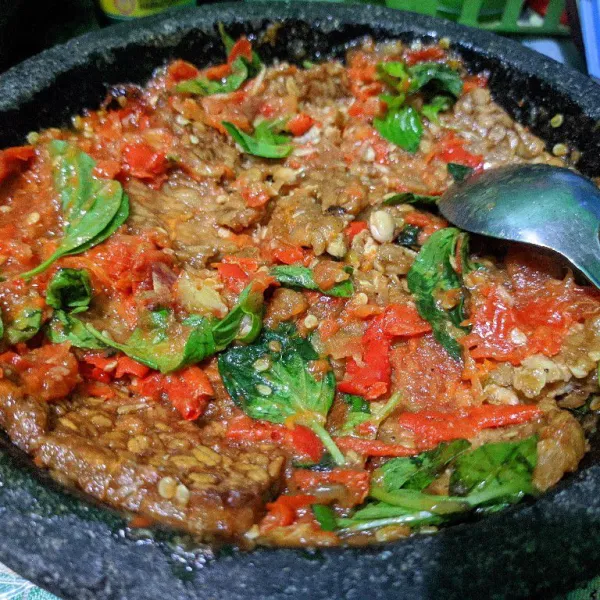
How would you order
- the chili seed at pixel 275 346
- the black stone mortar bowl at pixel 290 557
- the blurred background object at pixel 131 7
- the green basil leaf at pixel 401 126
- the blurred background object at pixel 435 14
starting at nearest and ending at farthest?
the black stone mortar bowl at pixel 290 557 < the chili seed at pixel 275 346 < the green basil leaf at pixel 401 126 < the blurred background object at pixel 435 14 < the blurred background object at pixel 131 7

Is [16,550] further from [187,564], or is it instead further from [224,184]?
[224,184]

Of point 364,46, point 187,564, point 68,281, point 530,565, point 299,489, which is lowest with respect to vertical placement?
point 299,489

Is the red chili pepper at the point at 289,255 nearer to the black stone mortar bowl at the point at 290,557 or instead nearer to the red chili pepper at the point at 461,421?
the red chili pepper at the point at 461,421

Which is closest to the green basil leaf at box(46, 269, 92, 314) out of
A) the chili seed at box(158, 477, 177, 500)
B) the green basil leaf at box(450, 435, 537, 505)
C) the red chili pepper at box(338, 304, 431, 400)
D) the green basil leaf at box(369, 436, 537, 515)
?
the chili seed at box(158, 477, 177, 500)

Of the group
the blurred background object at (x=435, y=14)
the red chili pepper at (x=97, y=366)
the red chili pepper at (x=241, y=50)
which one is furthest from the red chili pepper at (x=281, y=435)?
the blurred background object at (x=435, y=14)

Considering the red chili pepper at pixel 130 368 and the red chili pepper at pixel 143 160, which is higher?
the red chili pepper at pixel 143 160

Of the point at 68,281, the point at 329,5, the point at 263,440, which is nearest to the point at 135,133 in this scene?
the point at 68,281

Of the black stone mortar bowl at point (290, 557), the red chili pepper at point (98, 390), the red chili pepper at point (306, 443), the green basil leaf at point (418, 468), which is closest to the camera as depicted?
the black stone mortar bowl at point (290, 557)

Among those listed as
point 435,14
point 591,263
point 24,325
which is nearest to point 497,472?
point 591,263
